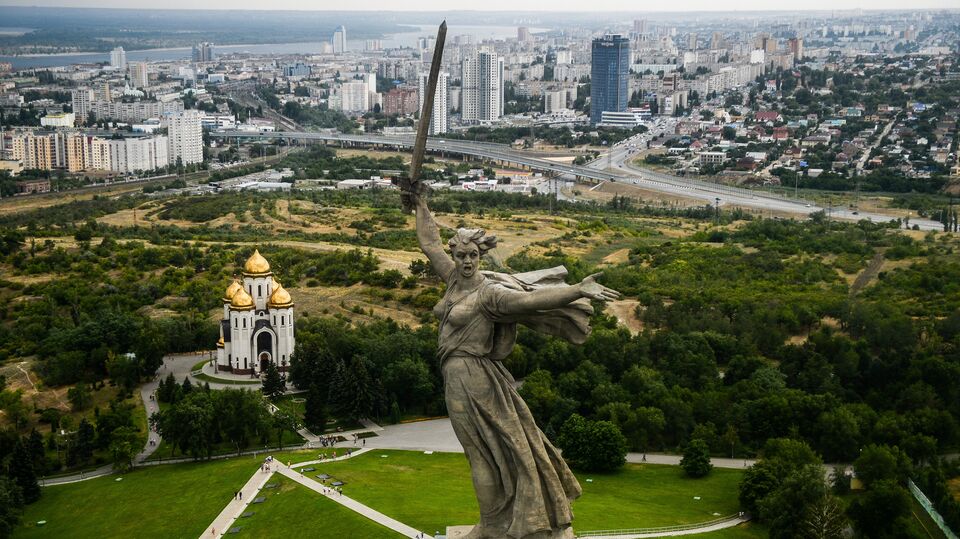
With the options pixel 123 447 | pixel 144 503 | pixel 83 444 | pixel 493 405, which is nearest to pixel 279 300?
pixel 83 444

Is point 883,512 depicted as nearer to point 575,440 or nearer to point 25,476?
point 575,440

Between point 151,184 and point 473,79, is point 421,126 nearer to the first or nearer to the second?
point 151,184

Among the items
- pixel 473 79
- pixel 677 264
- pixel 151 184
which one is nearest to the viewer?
pixel 677 264

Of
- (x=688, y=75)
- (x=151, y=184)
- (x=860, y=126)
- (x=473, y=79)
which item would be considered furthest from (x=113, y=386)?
(x=688, y=75)

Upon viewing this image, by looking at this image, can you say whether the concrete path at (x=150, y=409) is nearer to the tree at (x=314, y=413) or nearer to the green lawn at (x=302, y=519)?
the tree at (x=314, y=413)

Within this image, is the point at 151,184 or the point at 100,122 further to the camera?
the point at 100,122

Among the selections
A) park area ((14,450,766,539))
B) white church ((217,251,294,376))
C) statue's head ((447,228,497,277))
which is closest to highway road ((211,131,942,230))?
white church ((217,251,294,376))
